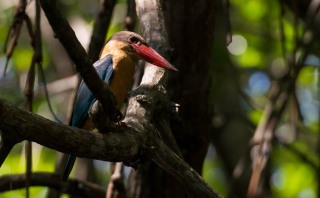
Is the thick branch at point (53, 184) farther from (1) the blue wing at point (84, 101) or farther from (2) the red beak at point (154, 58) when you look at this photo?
(2) the red beak at point (154, 58)

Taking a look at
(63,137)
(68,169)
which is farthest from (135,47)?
(63,137)

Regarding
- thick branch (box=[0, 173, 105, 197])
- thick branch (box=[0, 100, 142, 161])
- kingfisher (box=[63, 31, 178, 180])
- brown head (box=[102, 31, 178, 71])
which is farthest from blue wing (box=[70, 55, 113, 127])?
thick branch (box=[0, 100, 142, 161])

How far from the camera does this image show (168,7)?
376 cm

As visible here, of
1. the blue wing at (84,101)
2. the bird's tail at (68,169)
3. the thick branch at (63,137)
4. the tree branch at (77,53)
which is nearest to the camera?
the tree branch at (77,53)

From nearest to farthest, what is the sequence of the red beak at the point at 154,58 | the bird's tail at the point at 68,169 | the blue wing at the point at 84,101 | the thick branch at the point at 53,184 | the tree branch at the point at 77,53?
the tree branch at the point at 77,53, the red beak at the point at 154,58, the bird's tail at the point at 68,169, the thick branch at the point at 53,184, the blue wing at the point at 84,101

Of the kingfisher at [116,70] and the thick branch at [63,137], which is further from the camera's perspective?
the kingfisher at [116,70]

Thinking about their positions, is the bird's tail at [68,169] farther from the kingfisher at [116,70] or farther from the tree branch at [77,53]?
the tree branch at [77,53]

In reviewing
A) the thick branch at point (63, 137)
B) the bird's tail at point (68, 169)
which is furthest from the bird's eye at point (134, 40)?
the thick branch at point (63, 137)

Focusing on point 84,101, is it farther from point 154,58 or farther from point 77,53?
point 77,53

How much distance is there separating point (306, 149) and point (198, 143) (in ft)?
8.57

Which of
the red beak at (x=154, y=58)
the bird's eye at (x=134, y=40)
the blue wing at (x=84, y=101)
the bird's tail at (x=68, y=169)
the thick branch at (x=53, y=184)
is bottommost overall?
the thick branch at (x=53, y=184)

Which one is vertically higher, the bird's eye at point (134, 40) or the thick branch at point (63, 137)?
the bird's eye at point (134, 40)

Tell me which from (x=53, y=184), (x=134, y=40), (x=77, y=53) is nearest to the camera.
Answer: (x=77, y=53)

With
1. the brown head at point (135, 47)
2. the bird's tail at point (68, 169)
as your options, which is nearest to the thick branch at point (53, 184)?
the bird's tail at point (68, 169)
